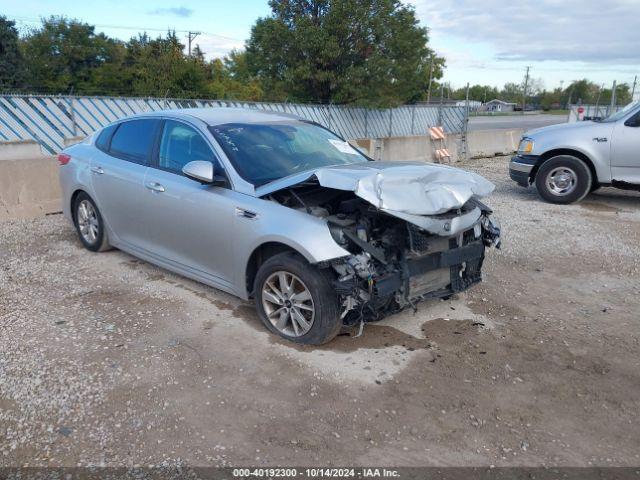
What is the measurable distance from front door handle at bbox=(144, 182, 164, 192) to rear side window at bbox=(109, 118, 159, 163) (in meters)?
0.33

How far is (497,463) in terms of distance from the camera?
9.88ft

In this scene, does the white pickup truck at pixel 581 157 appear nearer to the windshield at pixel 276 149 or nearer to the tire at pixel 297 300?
the windshield at pixel 276 149

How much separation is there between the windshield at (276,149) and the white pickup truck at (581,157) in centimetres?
553

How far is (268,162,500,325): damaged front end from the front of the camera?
3.98 meters

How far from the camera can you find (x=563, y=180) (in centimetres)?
977

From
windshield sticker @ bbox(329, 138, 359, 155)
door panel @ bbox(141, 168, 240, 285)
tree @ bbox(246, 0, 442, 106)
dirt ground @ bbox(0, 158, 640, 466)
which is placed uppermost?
tree @ bbox(246, 0, 442, 106)

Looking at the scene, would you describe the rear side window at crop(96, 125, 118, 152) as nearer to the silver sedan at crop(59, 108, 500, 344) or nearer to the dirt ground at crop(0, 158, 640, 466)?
the silver sedan at crop(59, 108, 500, 344)

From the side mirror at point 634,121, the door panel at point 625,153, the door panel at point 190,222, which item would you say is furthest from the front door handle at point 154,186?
the side mirror at point 634,121

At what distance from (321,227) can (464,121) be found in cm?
1693

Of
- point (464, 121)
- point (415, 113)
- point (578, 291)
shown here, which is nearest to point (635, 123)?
point (578, 291)

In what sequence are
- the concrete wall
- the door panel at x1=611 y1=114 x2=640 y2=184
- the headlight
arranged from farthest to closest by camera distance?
the concrete wall, the headlight, the door panel at x1=611 y1=114 x2=640 y2=184

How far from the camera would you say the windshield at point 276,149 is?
4.69 meters

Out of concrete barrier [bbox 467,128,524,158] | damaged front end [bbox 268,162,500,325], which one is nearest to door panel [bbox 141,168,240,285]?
damaged front end [bbox 268,162,500,325]

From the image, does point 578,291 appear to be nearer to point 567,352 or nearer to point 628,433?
point 567,352
